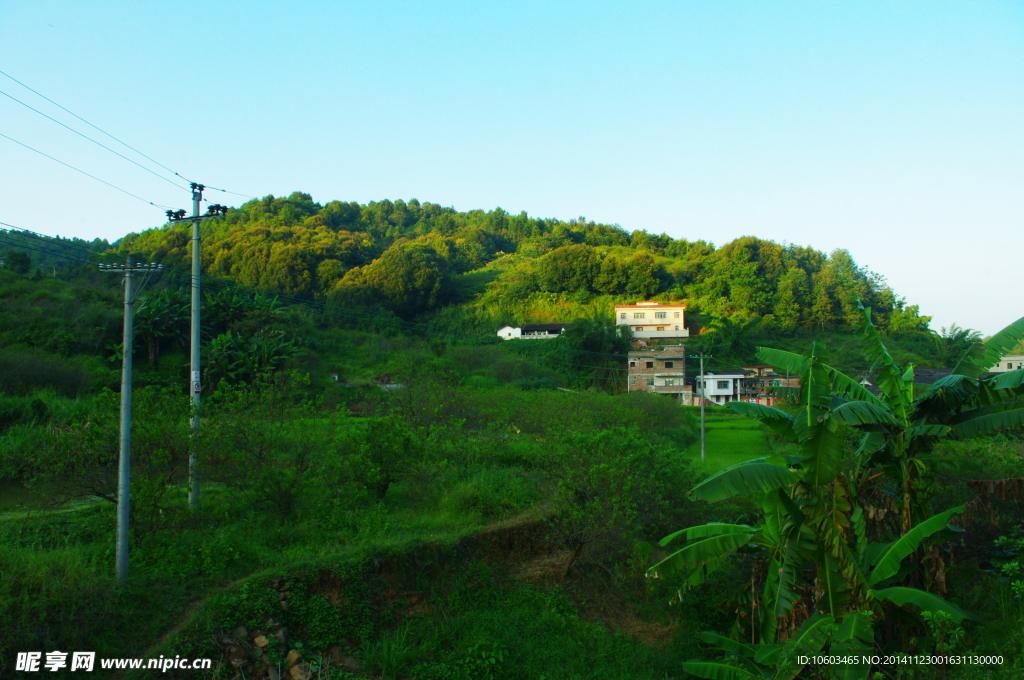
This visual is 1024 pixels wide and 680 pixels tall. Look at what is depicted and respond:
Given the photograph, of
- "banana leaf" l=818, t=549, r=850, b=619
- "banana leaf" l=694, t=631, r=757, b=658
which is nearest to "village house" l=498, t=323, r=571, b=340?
"banana leaf" l=694, t=631, r=757, b=658

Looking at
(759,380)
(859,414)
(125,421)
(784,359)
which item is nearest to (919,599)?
(859,414)

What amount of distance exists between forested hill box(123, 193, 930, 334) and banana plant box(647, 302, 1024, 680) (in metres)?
34.4

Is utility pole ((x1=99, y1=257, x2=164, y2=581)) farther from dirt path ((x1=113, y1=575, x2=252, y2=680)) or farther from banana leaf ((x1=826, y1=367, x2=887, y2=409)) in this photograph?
banana leaf ((x1=826, y1=367, x2=887, y2=409))

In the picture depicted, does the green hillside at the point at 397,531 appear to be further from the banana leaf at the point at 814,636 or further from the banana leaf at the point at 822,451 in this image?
the banana leaf at the point at 814,636

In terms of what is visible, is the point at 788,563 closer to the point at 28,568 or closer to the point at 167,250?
the point at 28,568

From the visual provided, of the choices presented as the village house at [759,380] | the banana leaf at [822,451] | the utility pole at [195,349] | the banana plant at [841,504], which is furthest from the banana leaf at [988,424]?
the village house at [759,380]

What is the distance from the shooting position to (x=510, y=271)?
2480 inches

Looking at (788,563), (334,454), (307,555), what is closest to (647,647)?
(788,563)

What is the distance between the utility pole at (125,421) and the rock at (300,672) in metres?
2.95

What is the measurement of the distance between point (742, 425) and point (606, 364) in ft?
32.9

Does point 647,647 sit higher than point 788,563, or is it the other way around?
point 788,563

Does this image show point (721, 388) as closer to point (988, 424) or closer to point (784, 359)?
point (784, 359)

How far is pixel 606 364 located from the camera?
4128 cm

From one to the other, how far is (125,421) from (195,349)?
3.44 m
